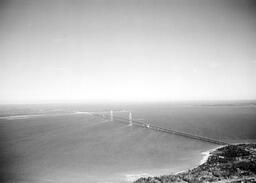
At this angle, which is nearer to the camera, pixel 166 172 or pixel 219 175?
pixel 219 175

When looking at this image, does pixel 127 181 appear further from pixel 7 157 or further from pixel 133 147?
pixel 7 157

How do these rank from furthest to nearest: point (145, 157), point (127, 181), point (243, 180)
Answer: point (145, 157) < point (127, 181) < point (243, 180)

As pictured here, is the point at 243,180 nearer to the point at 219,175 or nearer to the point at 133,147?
the point at 219,175

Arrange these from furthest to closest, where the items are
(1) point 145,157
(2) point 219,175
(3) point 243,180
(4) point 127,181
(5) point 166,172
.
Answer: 1. (1) point 145,157
2. (5) point 166,172
3. (4) point 127,181
4. (2) point 219,175
5. (3) point 243,180

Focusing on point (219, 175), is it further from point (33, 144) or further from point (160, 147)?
point (33, 144)

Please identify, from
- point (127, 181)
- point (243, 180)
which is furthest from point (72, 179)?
point (243, 180)

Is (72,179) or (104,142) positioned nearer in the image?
(72,179)

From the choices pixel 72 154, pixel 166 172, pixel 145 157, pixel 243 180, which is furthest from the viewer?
pixel 72 154

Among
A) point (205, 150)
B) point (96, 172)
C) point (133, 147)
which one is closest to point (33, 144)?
point (133, 147)

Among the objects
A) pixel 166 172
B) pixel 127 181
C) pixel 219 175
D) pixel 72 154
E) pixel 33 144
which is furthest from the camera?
pixel 33 144
